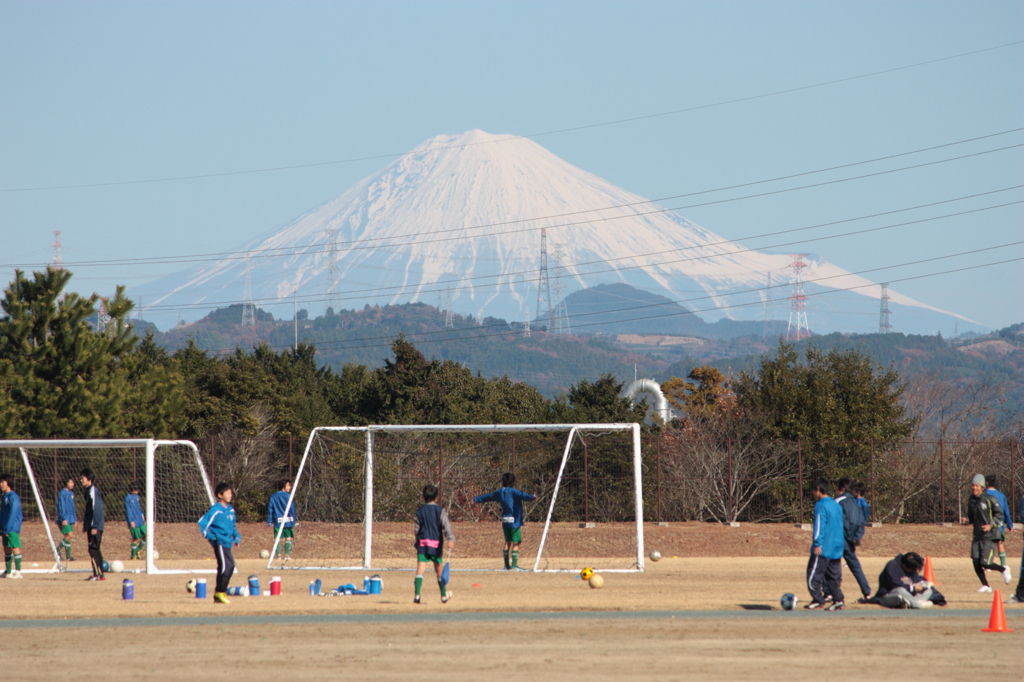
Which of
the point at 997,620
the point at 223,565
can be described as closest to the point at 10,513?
the point at 223,565

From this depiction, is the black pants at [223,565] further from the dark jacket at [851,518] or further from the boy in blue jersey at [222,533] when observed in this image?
the dark jacket at [851,518]

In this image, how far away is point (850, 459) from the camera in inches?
1222

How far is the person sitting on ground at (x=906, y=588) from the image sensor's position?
44.3ft

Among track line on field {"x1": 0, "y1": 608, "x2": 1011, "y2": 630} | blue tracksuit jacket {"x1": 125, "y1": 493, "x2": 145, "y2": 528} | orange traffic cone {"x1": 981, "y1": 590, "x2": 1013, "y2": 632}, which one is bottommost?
track line on field {"x1": 0, "y1": 608, "x2": 1011, "y2": 630}

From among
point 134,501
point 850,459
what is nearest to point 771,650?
point 134,501

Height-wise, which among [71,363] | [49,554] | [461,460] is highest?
[71,363]

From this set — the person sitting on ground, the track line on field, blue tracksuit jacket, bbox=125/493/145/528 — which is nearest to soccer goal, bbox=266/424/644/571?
blue tracksuit jacket, bbox=125/493/145/528

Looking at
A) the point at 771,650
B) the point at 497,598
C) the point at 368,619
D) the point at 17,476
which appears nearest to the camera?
the point at 771,650

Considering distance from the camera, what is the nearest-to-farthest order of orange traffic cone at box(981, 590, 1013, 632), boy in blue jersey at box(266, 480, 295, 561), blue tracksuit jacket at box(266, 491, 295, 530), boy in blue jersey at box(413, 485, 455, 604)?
orange traffic cone at box(981, 590, 1013, 632), boy in blue jersey at box(413, 485, 455, 604), boy in blue jersey at box(266, 480, 295, 561), blue tracksuit jacket at box(266, 491, 295, 530)

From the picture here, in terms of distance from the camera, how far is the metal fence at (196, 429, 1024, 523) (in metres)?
29.8

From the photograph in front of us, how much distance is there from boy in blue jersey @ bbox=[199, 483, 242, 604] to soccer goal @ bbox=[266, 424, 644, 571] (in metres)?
9.96

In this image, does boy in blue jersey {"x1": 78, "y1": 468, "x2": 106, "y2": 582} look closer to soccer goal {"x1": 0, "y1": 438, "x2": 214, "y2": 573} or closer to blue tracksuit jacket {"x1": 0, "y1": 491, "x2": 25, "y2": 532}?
blue tracksuit jacket {"x1": 0, "y1": 491, "x2": 25, "y2": 532}

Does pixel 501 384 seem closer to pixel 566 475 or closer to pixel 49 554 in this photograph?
pixel 566 475

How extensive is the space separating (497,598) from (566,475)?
1533 cm
